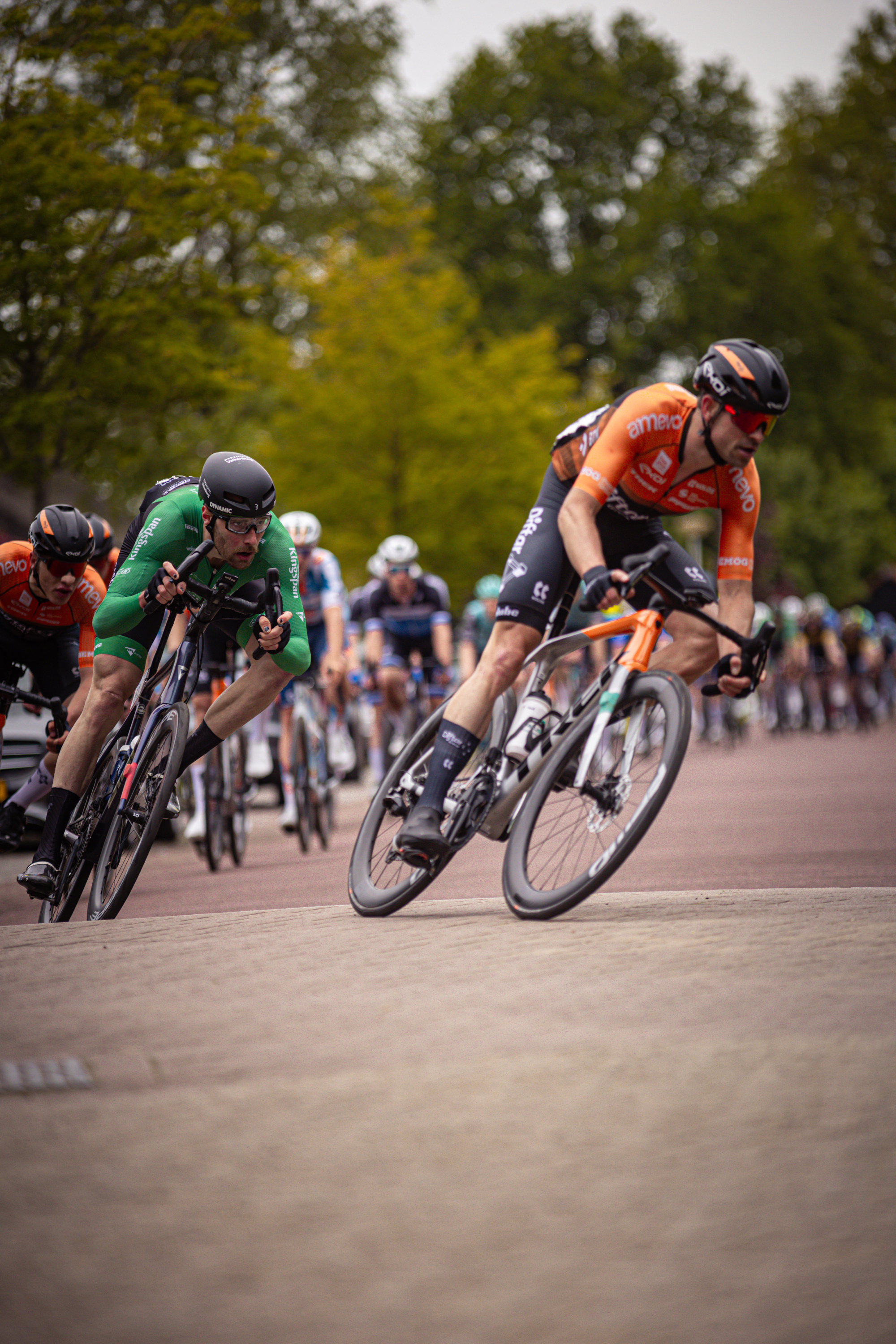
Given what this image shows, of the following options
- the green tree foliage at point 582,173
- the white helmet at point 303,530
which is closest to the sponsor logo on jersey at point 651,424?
the white helmet at point 303,530

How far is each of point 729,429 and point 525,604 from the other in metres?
0.94

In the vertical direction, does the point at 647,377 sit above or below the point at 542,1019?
above

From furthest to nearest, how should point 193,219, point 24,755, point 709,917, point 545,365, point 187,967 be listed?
1. point 545,365
2. point 193,219
3. point 24,755
4. point 709,917
5. point 187,967

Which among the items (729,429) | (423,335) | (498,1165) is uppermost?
(423,335)

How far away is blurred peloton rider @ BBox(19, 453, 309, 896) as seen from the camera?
241 inches

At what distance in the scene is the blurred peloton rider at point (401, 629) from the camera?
1461cm

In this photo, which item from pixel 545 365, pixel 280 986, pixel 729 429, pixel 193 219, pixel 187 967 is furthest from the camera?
pixel 545 365

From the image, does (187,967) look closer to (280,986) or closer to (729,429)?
(280,986)

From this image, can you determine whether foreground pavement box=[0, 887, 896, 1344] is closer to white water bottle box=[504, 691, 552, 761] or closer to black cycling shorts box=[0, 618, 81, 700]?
white water bottle box=[504, 691, 552, 761]

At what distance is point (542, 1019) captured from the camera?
3586 millimetres

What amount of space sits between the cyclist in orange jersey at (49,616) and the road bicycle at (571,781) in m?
2.12

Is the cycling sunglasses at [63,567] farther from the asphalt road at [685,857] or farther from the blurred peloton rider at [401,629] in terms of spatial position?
the blurred peloton rider at [401,629]

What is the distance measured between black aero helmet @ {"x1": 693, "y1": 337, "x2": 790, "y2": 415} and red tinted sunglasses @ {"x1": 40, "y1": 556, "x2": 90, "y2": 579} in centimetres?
336

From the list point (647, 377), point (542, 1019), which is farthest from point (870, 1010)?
point (647, 377)
